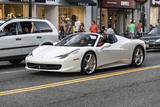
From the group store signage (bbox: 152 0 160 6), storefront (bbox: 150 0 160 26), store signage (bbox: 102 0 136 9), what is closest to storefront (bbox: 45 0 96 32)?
store signage (bbox: 102 0 136 9)

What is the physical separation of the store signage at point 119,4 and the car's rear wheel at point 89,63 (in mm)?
20994

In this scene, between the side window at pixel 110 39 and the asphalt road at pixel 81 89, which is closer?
the asphalt road at pixel 81 89

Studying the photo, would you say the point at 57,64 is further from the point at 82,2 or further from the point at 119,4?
the point at 119,4

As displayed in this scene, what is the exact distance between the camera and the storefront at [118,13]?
3145 centimetres

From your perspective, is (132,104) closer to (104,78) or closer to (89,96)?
(89,96)

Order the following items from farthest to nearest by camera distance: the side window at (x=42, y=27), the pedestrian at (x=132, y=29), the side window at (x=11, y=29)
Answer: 1. the pedestrian at (x=132, y=29)
2. the side window at (x=42, y=27)
3. the side window at (x=11, y=29)

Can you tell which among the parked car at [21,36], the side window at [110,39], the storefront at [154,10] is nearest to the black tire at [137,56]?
the side window at [110,39]

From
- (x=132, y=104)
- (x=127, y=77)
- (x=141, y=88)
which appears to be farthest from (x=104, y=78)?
(x=132, y=104)

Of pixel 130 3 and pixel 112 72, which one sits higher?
pixel 130 3

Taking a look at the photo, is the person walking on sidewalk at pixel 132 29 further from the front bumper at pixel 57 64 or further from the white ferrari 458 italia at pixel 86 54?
the front bumper at pixel 57 64

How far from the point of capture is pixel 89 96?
6.86 metres

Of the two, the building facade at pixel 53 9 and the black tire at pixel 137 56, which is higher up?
the building facade at pixel 53 9

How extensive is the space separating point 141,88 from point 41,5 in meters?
19.0

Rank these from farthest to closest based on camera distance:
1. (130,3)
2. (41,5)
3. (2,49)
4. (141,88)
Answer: (130,3) < (41,5) < (2,49) < (141,88)
